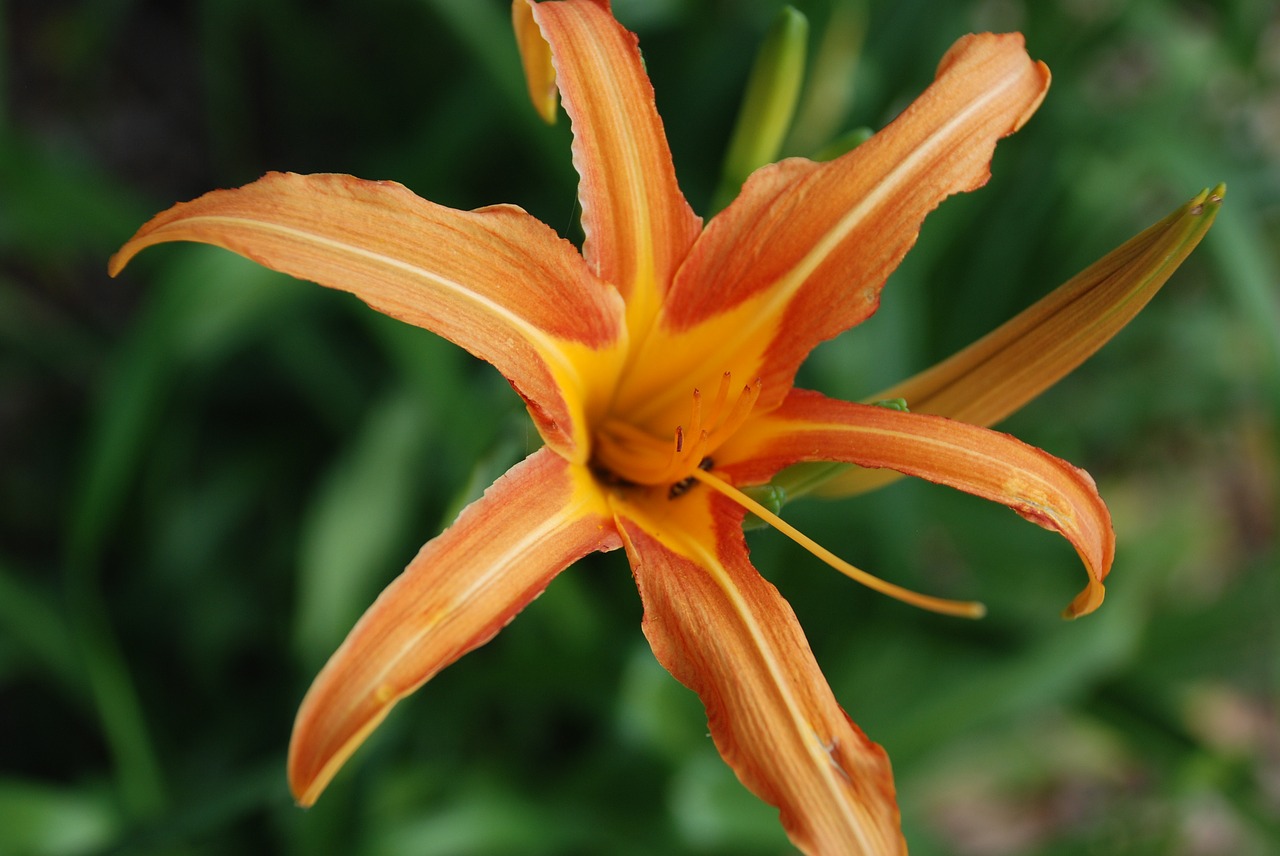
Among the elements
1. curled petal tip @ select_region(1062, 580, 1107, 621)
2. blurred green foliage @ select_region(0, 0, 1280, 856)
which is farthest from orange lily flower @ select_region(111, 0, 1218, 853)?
blurred green foliage @ select_region(0, 0, 1280, 856)

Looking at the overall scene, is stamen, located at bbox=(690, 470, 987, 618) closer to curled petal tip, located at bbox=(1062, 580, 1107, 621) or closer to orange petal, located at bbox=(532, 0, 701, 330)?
curled petal tip, located at bbox=(1062, 580, 1107, 621)

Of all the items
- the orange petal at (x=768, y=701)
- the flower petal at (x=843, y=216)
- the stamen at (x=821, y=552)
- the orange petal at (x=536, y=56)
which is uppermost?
the orange petal at (x=536, y=56)

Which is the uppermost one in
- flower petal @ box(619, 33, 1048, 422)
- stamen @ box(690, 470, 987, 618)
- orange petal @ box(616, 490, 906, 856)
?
flower petal @ box(619, 33, 1048, 422)

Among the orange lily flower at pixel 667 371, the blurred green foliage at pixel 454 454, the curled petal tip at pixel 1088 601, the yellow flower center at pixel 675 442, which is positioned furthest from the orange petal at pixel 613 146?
the blurred green foliage at pixel 454 454

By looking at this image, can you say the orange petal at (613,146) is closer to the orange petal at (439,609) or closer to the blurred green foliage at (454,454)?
the orange petal at (439,609)

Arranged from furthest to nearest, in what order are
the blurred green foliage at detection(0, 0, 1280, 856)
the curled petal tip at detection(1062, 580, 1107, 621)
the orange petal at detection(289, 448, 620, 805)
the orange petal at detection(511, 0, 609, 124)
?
the blurred green foliage at detection(0, 0, 1280, 856)
the orange petal at detection(511, 0, 609, 124)
the curled petal tip at detection(1062, 580, 1107, 621)
the orange petal at detection(289, 448, 620, 805)

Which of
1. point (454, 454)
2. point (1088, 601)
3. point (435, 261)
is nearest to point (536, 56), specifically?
point (435, 261)

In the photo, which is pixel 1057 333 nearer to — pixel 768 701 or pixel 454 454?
pixel 768 701

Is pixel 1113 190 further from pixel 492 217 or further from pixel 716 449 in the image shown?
pixel 492 217
